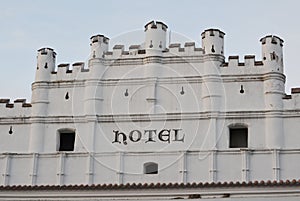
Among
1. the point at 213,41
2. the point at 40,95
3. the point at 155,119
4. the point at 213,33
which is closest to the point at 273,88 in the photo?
the point at 213,41

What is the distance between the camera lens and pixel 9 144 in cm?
2731

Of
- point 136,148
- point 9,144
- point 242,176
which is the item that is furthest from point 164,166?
point 9,144

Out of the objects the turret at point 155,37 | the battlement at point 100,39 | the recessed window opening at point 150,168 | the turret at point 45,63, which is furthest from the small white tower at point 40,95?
the recessed window opening at point 150,168

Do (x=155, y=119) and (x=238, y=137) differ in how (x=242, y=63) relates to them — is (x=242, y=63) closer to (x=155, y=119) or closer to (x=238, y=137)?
(x=238, y=137)

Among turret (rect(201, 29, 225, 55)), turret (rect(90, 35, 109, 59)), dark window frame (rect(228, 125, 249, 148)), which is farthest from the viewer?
turret (rect(90, 35, 109, 59))

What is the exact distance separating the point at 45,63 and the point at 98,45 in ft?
8.37

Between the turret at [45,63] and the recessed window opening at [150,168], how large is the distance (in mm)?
6113

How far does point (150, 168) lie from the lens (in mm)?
26156

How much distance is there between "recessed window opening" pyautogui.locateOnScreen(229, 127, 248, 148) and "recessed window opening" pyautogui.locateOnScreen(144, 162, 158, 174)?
10.6 feet

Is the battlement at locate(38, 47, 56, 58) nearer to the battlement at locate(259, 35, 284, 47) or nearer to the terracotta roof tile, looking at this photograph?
the terracotta roof tile

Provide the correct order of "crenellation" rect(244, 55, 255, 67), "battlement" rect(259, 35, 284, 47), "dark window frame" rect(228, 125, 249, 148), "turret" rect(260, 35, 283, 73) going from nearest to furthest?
"dark window frame" rect(228, 125, 249, 148) → "turret" rect(260, 35, 283, 73) → "crenellation" rect(244, 55, 255, 67) → "battlement" rect(259, 35, 284, 47)

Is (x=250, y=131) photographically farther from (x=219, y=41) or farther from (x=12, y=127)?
(x=12, y=127)

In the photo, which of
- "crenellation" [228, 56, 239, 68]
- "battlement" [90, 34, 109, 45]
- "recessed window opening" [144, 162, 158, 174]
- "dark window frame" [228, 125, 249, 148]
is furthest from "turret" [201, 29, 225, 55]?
"recessed window opening" [144, 162, 158, 174]

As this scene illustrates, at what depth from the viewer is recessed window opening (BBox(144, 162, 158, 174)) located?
84.8 feet
